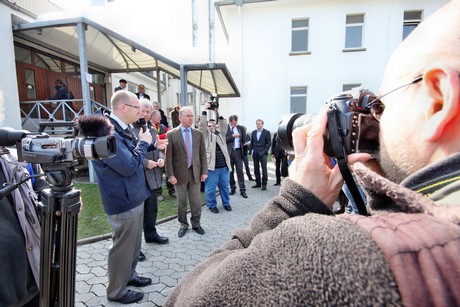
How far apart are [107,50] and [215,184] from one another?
7.00 meters

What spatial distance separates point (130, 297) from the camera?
2.55m

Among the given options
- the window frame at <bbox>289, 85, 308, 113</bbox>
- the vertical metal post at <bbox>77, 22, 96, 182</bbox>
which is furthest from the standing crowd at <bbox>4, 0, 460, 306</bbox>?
the window frame at <bbox>289, 85, 308, 113</bbox>

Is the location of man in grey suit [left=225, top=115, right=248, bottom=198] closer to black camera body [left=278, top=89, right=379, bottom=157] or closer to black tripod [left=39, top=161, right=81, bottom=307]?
black tripod [left=39, top=161, right=81, bottom=307]

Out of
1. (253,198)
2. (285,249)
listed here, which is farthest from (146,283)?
(253,198)

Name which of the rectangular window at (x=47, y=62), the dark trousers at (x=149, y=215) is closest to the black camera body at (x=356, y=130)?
the dark trousers at (x=149, y=215)

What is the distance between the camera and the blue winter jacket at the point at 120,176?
2316mm

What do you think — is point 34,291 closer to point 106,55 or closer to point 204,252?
point 204,252

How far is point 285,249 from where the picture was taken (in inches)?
18.7

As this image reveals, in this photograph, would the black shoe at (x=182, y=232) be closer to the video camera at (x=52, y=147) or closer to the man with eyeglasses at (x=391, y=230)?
the video camera at (x=52, y=147)

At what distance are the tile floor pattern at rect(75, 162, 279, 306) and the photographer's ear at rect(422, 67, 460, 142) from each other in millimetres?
2783

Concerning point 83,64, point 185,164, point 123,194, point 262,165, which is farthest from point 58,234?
point 83,64

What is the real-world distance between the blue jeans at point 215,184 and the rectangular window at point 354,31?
38.5 ft

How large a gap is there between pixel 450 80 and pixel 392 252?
44 cm

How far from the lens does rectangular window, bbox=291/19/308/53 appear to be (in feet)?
45.0
